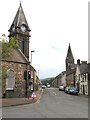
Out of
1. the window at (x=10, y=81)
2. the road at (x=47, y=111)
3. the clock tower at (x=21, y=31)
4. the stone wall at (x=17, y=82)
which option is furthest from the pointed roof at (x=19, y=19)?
the road at (x=47, y=111)

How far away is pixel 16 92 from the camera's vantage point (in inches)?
1660

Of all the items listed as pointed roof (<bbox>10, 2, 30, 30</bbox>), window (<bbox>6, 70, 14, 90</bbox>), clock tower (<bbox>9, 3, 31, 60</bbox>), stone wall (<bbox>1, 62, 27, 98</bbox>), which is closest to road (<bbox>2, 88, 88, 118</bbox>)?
stone wall (<bbox>1, 62, 27, 98</bbox>)

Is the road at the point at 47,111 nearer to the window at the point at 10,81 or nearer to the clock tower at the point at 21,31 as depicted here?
the window at the point at 10,81

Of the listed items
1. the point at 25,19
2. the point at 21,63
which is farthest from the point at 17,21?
the point at 21,63

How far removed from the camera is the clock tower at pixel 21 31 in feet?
184

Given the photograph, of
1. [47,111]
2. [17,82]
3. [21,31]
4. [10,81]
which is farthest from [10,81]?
[47,111]

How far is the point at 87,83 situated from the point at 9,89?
19801 millimetres

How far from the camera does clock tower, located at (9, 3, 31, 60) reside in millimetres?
55938

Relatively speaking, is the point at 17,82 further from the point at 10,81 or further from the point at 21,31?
the point at 21,31

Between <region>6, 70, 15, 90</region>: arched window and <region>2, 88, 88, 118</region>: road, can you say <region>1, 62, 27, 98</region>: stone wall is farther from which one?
<region>2, 88, 88, 118</region>: road

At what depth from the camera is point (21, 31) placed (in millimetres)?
56688

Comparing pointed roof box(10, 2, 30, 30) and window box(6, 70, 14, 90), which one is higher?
pointed roof box(10, 2, 30, 30)

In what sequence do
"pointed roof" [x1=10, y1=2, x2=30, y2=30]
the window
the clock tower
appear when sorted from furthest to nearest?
"pointed roof" [x1=10, y1=2, x2=30, y2=30]
the clock tower
the window

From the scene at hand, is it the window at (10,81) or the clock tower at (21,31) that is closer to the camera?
the window at (10,81)
